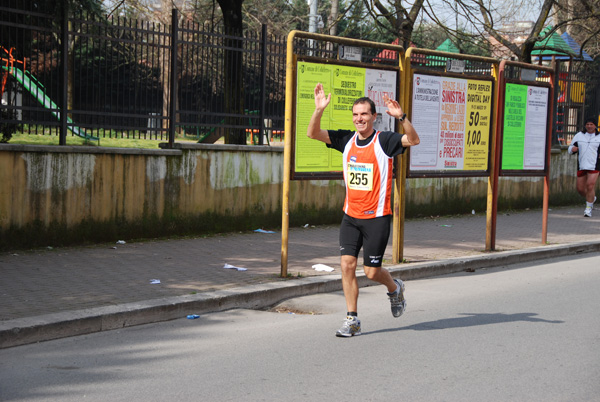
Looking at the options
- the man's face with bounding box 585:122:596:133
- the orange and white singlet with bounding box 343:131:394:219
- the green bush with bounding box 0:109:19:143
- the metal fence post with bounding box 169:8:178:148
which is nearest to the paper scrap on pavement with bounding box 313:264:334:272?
the orange and white singlet with bounding box 343:131:394:219

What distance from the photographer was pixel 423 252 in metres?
10.9

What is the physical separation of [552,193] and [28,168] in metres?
12.7

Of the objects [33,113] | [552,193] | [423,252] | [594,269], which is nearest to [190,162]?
[33,113]

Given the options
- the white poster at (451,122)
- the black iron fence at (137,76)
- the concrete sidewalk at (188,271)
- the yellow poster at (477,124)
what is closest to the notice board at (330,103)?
the white poster at (451,122)

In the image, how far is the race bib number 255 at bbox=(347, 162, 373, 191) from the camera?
639 cm

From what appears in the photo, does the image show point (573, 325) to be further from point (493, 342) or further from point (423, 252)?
point (423, 252)

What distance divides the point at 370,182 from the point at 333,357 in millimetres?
1471

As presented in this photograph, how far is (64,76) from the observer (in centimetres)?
1000

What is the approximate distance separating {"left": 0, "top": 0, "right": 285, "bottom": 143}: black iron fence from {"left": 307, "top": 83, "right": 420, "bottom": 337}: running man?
480cm

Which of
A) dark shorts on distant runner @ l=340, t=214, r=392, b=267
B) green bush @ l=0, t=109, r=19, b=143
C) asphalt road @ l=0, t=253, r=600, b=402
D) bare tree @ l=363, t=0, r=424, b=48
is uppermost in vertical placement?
bare tree @ l=363, t=0, r=424, b=48

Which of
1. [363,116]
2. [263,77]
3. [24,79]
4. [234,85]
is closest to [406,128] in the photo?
[363,116]

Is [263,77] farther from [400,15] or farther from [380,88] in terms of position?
[400,15]

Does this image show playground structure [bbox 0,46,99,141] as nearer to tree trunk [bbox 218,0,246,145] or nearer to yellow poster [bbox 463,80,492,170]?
tree trunk [bbox 218,0,246,145]

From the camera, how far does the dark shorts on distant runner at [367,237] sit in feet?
20.9
